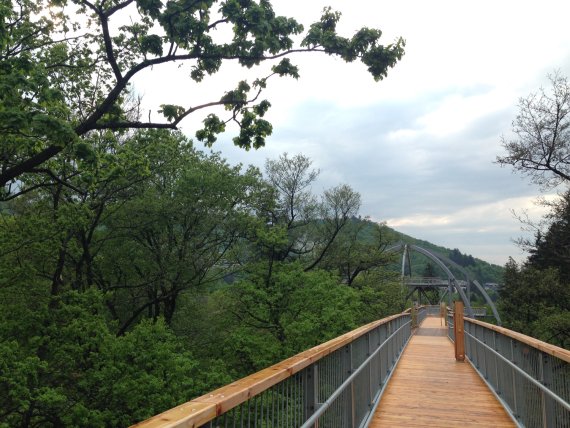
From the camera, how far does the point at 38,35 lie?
11.9m

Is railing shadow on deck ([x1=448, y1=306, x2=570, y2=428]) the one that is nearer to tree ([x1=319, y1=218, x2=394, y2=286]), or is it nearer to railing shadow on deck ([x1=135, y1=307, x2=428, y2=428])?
railing shadow on deck ([x1=135, y1=307, x2=428, y2=428])

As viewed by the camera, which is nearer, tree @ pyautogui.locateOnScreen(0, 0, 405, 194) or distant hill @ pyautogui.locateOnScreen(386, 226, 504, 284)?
tree @ pyautogui.locateOnScreen(0, 0, 405, 194)

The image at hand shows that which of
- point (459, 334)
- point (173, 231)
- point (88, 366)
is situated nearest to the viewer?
point (459, 334)

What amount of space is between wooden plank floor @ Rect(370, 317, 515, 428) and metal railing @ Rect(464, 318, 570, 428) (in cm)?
27

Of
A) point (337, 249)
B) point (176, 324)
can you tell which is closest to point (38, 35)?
point (176, 324)

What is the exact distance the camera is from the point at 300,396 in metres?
3.62

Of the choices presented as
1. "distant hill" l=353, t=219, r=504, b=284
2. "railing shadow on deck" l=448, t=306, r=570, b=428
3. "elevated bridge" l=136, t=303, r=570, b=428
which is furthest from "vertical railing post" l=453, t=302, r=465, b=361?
"distant hill" l=353, t=219, r=504, b=284

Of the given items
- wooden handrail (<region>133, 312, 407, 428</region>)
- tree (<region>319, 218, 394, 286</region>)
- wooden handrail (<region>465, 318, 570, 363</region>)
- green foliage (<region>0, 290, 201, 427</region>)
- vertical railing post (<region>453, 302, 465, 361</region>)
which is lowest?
green foliage (<region>0, 290, 201, 427</region>)

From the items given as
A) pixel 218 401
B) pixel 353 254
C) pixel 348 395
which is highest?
pixel 353 254

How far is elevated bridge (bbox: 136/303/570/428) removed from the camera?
256 cm

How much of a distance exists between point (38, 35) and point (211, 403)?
41.5 feet

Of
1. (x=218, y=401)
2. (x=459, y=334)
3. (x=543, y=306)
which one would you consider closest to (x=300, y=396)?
(x=218, y=401)

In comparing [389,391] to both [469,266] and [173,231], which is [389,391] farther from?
[469,266]

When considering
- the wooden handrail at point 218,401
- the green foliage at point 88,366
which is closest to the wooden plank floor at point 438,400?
the wooden handrail at point 218,401
